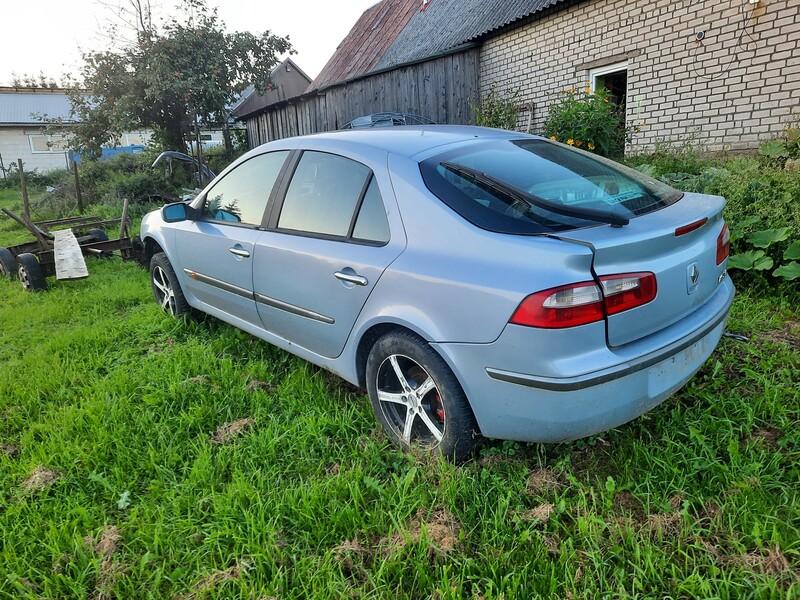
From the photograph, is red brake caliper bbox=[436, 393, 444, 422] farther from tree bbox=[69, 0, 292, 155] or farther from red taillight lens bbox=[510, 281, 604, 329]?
tree bbox=[69, 0, 292, 155]

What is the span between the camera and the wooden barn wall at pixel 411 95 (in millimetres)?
10992

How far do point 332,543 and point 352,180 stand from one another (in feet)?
5.70

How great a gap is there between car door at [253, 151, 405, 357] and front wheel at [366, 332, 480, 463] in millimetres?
284

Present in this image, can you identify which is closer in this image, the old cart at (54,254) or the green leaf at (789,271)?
the green leaf at (789,271)

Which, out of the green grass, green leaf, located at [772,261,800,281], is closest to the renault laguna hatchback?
the green grass

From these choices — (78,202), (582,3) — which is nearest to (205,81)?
(78,202)

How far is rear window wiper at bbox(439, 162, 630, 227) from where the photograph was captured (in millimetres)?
2078

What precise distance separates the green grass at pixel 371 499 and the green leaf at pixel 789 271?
1.79 ft

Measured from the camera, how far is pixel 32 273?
595cm

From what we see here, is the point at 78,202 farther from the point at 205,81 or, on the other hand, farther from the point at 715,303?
the point at 715,303

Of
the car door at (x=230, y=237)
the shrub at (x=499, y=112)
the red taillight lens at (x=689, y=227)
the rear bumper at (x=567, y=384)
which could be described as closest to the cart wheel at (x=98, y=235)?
the car door at (x=230, y=237)

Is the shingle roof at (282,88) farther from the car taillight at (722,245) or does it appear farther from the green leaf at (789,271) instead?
the car taillight at (722,245)

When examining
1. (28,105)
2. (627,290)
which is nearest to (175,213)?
(627,290)

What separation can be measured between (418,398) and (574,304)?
0.88 m
